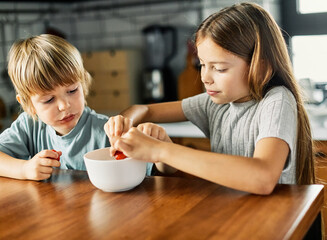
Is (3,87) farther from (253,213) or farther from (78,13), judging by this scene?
(253,213)

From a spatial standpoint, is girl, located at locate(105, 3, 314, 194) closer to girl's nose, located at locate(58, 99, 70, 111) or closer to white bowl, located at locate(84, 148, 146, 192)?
white bowl, located at locate(84, 148, 146, 192)

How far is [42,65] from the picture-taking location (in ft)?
3.72

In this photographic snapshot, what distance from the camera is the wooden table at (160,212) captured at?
0.66m

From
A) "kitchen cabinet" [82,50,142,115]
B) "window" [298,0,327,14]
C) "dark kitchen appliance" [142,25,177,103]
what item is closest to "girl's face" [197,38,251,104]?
"window" [298,0,327,14]

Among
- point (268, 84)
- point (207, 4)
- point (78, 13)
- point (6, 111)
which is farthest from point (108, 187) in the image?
point (78, 13)

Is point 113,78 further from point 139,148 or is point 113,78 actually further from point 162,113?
point 139,148

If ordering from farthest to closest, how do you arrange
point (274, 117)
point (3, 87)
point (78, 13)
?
point (78, 13)
point (3, 87)
point (274, 117)

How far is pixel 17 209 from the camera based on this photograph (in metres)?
0.82

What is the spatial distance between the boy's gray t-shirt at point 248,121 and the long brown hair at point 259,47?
0.13ft

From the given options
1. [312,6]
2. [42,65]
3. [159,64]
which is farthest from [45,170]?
[312,6]

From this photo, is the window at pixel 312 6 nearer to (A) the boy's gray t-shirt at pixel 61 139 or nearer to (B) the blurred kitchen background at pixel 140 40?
(B) the blurred kitchen background at pixel 140 40

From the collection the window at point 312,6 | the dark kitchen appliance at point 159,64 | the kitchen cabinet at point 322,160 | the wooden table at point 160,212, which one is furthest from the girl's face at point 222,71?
the dark kitchen appliance at point 159,64

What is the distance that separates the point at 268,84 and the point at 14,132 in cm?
73

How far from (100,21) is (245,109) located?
7.01 ft
